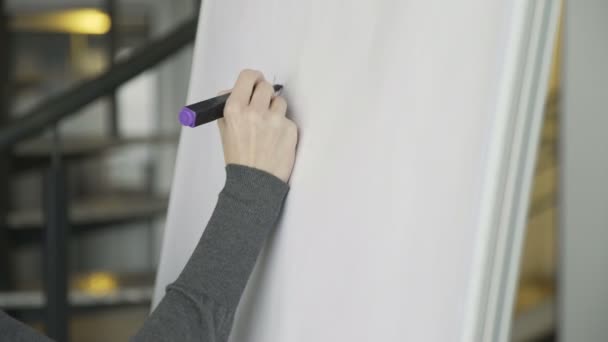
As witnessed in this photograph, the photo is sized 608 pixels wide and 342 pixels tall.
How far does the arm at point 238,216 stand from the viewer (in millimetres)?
586

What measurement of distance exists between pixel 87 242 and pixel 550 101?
1.91 m

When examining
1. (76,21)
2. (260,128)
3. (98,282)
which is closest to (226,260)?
(260,128)

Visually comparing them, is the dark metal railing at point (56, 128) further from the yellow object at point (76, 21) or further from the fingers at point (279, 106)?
the yellow object at point (76, 21)

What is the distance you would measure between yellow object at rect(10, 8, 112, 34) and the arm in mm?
3056

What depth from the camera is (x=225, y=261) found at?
599 millimetres

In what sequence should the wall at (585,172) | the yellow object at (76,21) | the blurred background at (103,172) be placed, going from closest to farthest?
the wall at (585,172) → the blurred background at (103,172) → the yellow object at (76,21)

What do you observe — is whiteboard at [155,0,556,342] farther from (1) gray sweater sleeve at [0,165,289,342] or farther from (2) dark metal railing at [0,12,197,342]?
(2) dark metal railing at [0,12,197,342]

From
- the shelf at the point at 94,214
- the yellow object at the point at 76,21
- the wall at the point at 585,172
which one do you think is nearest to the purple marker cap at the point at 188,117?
the wall at the point at 585,172

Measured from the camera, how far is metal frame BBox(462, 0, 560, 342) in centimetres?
40

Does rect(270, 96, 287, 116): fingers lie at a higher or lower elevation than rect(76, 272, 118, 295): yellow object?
higher

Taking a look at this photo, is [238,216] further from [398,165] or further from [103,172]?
[103,172]

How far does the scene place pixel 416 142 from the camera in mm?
451

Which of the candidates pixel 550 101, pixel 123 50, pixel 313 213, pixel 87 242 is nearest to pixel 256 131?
pixel 313 213

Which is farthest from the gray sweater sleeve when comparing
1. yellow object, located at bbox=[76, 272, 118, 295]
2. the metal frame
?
yellow object, located at bbox=[76, 272, 118, 295]
